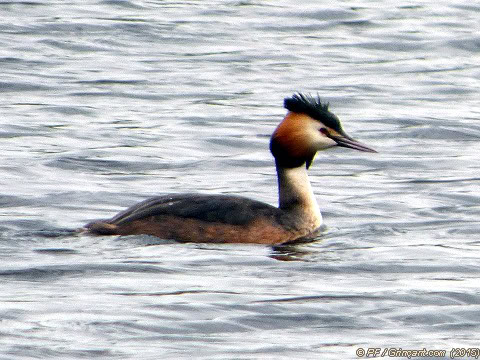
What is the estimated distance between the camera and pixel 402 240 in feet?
36.6

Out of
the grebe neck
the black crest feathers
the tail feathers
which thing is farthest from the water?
the black crest feathers

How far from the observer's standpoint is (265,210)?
10.9 m

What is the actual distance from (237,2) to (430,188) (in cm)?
1141

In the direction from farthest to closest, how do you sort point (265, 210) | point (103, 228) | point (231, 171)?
1. point (231, 171)
2. point (265, 210)
3. point (103, 228)

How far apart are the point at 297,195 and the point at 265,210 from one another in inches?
20.7

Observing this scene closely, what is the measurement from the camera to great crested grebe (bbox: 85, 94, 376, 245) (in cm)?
1062

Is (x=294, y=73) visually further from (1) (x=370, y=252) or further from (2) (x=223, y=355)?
(2) (x=223, y=355)

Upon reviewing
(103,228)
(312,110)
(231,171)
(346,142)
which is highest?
(312,110)

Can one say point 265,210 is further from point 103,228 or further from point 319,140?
point 103,228

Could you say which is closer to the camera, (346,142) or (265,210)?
(265,210)

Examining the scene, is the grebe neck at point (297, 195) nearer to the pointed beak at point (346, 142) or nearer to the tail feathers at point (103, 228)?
the pointed beak at point (346, 142)

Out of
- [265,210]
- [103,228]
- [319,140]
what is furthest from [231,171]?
[103,228]

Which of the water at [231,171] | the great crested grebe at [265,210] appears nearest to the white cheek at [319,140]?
the great crested grebe at [265,210]

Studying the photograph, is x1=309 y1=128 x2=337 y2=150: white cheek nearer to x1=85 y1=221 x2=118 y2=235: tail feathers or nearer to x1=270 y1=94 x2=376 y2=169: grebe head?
x1=270 y1=94 x2=376 y2=169: grebe head
